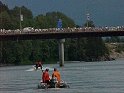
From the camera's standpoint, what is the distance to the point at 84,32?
155 meters

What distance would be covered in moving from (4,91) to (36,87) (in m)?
5.36

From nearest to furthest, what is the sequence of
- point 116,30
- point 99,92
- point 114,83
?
1. point 99,92
2. point 114,83
3. point 116,30

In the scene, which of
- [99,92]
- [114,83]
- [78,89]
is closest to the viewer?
[99,92]

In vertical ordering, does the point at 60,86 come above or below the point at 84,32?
below

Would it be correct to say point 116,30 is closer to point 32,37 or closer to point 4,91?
point 32,37

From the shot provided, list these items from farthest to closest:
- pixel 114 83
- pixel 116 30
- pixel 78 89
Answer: pixel 116 30 < pixel 114 83 < pixel 78 89

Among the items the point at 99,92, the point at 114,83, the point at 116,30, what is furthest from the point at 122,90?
the point at 116,30

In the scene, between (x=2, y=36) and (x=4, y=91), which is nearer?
(x=4, y=91)

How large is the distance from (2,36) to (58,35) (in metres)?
13.2

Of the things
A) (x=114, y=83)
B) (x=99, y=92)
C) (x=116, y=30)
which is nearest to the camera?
(x=99, y=92)

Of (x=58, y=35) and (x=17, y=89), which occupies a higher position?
(x=58, y=35)

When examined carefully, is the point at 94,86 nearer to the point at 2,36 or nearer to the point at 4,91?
the point at 4,91

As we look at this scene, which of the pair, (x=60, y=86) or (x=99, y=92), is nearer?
(x=99, y=92)

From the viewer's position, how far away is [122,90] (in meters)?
73.2
